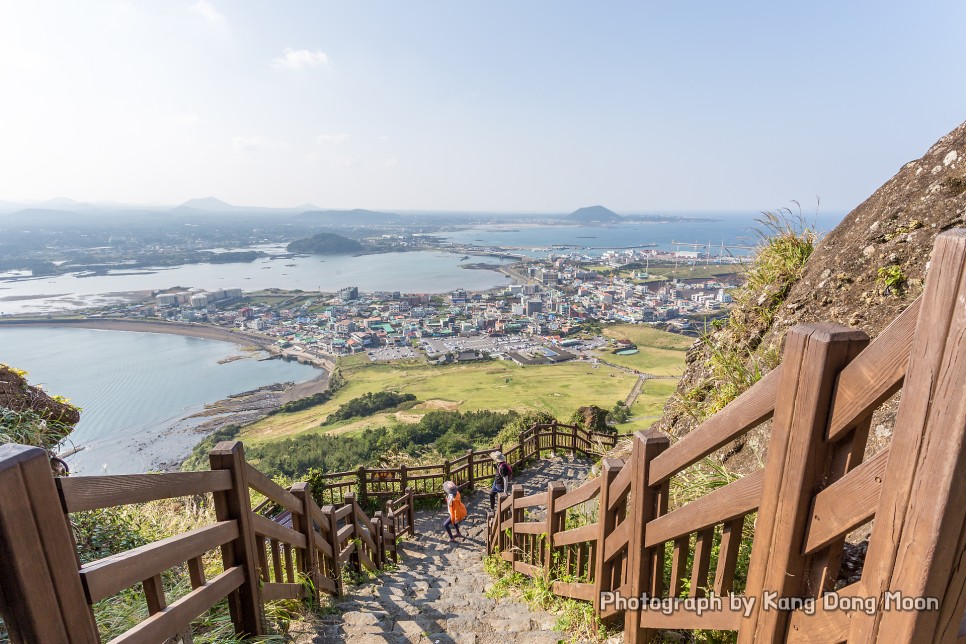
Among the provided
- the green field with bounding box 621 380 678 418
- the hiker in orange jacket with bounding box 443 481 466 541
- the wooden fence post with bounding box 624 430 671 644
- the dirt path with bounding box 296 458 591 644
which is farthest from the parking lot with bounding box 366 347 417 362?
the wooden fence post with bounding box 624 430 671 644

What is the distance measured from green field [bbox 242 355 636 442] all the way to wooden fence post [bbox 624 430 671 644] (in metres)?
23.7

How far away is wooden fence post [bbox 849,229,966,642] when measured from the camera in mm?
833

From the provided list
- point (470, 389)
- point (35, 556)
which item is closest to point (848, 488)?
point (35, 556)

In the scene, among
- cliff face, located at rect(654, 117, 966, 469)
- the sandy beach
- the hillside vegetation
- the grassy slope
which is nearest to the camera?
cliff face, located at rect(654, 117, 966, 469)

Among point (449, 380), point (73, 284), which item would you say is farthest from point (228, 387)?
point (73, 284)

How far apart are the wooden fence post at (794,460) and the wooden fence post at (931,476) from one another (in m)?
0.17

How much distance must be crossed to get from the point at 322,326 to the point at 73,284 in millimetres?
69820

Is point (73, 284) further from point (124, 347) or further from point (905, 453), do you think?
point (905, 453)

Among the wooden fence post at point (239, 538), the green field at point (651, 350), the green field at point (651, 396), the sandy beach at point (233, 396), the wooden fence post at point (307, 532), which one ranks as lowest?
the sandy beach at point (233, 396)

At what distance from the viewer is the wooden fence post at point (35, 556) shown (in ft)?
3.58

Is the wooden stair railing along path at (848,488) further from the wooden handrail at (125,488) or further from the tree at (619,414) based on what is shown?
the tree at (619,414)

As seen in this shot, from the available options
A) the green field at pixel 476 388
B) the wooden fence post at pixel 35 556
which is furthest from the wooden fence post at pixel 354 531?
the green field at pixel 476 388

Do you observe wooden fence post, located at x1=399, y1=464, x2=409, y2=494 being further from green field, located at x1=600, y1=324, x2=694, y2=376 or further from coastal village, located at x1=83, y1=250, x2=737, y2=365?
coastal village, located at x1=83, y1=250, x2=737, y2=365

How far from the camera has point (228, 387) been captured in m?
44.3
